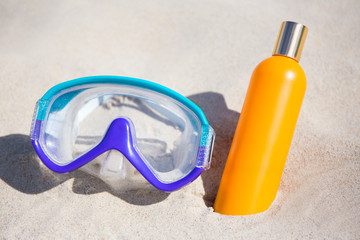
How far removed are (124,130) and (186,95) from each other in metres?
0.46

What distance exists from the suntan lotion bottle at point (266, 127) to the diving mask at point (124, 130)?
0.15 m

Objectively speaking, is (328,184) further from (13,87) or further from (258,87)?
(13,87)

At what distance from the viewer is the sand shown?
1.35 meters

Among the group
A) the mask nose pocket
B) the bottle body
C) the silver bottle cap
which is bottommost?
the mask nose pocket

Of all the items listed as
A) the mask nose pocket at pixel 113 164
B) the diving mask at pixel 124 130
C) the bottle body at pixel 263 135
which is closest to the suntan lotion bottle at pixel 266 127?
the bottle body at pixel 263 135

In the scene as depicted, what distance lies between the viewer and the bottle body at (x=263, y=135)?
1314 mm

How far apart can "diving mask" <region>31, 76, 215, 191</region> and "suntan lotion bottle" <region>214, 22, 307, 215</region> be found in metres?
0.15

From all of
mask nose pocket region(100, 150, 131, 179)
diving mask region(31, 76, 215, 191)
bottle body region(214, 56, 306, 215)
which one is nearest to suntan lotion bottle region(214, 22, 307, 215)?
bottle body region(214, 56, 306, 215)

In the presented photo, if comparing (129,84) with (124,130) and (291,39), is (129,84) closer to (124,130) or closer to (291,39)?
(124,130)

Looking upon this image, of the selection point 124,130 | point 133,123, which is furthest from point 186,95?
point 124,130

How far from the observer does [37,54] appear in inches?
70.6

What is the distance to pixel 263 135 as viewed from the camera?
132 cm

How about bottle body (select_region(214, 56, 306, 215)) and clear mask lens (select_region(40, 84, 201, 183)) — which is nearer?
bottle body (select_region(214, 56, 306, 215))

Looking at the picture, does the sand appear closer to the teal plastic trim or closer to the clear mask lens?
the clear mask lens
